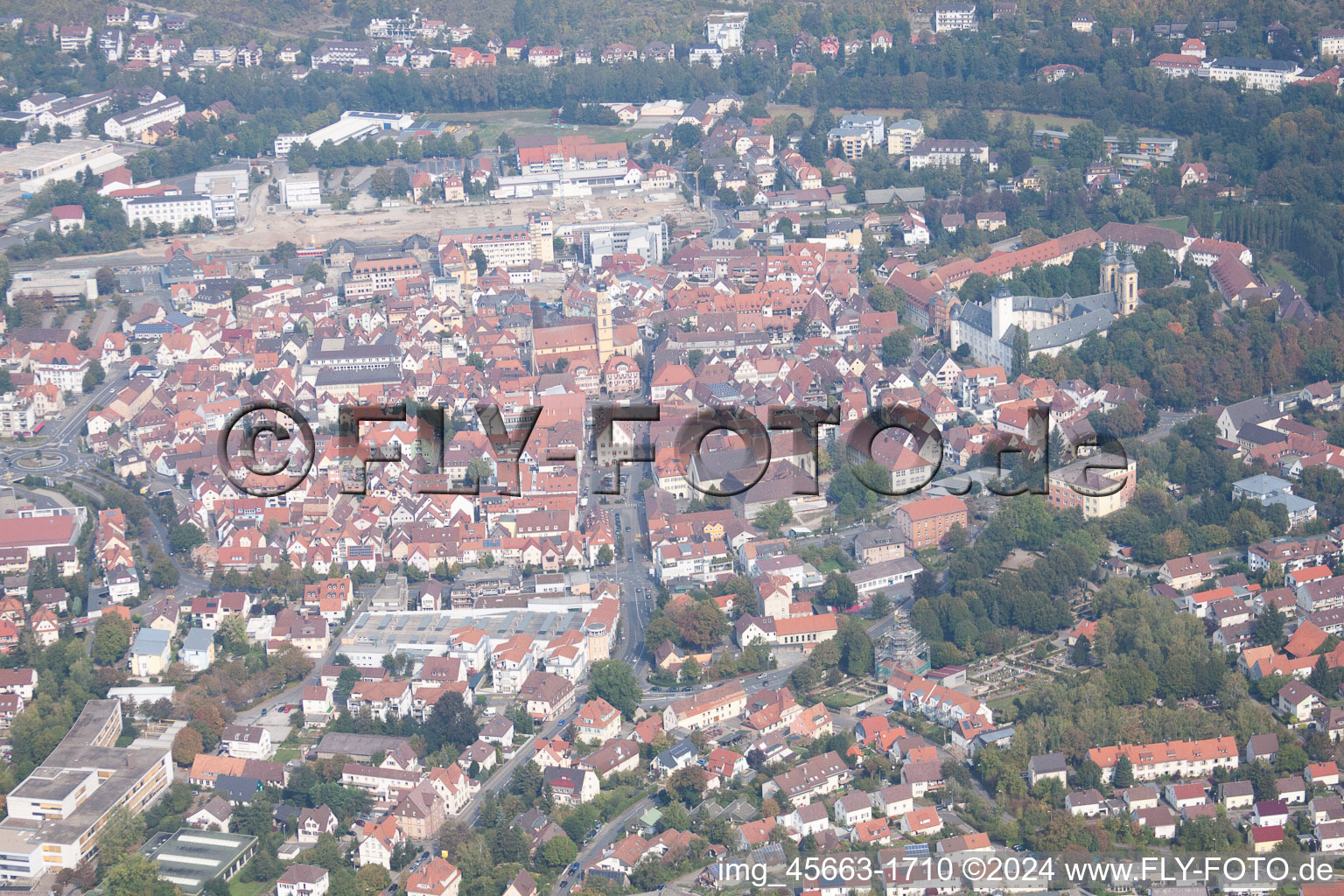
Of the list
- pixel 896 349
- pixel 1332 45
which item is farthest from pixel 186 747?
pixel 1332 45

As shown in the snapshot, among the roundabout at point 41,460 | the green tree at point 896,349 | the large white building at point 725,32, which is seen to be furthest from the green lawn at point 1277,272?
the roundabout at point 41,460

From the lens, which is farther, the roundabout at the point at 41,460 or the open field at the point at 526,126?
the open field at the point at 526,126

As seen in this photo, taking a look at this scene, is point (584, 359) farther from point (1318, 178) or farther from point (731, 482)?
point (1318, 178)

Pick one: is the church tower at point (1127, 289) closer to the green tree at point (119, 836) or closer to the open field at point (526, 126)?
the open field at point (526, 126)

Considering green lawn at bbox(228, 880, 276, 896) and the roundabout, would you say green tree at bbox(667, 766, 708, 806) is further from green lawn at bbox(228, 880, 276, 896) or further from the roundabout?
the roundabout

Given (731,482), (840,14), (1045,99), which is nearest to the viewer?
(731,482)

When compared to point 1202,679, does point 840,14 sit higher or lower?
higher

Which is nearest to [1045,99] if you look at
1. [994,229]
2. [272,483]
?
[994,229]
